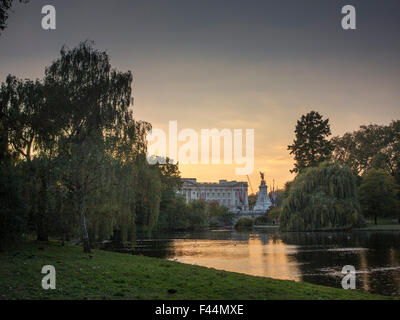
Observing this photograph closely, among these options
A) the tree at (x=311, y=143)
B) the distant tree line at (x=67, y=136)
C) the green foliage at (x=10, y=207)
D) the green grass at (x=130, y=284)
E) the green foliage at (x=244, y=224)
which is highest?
the tree at (x=311, y=143)

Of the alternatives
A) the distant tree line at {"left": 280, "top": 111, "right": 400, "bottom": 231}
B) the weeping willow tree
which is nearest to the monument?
the distant tree line at {"left": 280, "top": 111, "right": 400, "bottom": 231}

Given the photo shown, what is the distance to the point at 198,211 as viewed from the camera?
8369 centimetres

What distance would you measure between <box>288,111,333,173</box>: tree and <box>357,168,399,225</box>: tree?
1128 centimetres

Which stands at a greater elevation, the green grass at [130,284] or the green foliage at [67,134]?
the green foliage at [67,134]

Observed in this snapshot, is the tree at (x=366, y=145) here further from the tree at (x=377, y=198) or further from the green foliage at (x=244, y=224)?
the green foliage at (x=244, y=224)

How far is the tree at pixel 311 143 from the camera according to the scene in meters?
77.9

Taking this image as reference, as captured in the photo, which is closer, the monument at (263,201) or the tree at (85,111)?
the tree at (85,111)

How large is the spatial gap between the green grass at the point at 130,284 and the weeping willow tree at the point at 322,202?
1643 inches

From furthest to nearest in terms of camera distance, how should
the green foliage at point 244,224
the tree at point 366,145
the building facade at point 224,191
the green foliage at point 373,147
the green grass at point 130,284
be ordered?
the building facade at point 224,191, the green foliage at point 244,224, the tree at point 366,145, the green foliage at point 373,147, the green grass at point 130,284

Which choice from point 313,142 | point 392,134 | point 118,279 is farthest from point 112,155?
point 392,134

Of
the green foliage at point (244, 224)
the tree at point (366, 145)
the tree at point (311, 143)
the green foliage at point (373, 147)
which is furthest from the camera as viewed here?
the green foliage at point (244, 224)

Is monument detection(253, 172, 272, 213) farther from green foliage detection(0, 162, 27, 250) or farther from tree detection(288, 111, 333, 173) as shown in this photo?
green foliage detection(0, 162, 27, 250)

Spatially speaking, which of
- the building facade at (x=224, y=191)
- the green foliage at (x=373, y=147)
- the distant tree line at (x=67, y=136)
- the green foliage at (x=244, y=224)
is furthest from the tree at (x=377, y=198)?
the building facade at (x=224, y=191)
